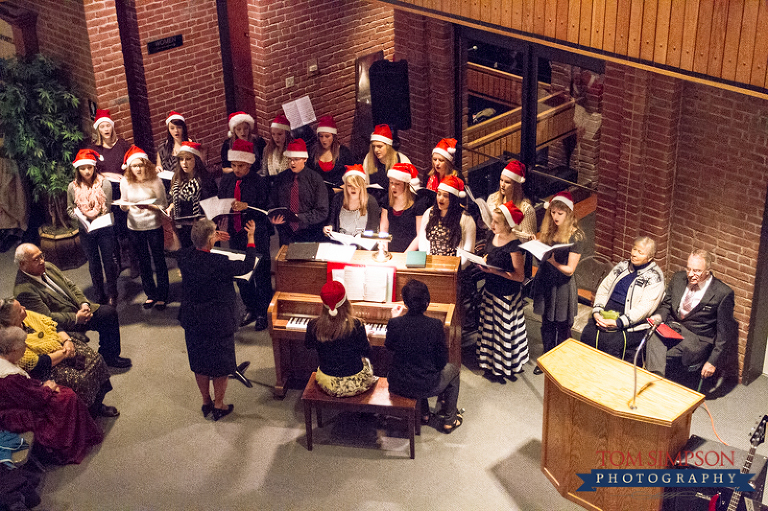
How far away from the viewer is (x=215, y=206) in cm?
840

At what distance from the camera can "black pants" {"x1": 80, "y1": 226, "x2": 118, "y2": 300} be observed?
8.96 meters

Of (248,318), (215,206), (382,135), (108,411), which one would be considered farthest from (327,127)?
(108,411)

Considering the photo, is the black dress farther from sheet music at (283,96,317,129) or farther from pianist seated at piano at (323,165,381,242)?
sheet music at (283,96,317,129)

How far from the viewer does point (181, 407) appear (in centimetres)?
786

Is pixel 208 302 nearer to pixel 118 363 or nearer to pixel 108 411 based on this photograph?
pixel 108 411

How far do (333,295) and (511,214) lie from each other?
1825mm

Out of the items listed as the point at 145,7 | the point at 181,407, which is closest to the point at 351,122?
the point at 145,7

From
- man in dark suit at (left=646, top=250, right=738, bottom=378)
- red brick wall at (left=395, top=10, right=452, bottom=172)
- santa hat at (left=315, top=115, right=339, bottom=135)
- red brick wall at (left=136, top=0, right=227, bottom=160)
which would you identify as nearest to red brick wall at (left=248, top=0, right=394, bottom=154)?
red brick wall at (left=136, top=0, right=227, bottom=160)

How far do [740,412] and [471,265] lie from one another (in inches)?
98.8

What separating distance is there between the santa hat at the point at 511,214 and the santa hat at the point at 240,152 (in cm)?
243

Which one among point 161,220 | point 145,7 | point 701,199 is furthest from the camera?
point 145,7

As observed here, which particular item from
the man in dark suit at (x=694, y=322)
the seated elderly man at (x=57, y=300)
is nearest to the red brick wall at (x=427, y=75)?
the man in dark suit at (x=694, y=322)

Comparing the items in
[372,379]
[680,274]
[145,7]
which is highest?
[145,7]

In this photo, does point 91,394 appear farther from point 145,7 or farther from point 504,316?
point 145,7
